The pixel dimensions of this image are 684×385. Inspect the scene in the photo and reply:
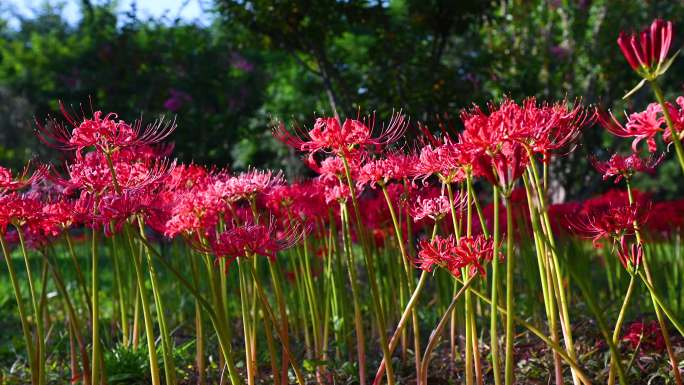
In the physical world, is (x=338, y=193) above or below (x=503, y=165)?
above

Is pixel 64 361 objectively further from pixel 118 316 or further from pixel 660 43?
pixel 660 43

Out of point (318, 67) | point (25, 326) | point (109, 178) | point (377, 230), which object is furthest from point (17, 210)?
point (318, 67)

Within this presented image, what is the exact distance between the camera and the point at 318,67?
311 inches

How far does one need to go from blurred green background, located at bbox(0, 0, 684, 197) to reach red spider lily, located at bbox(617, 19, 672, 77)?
10.1 feet

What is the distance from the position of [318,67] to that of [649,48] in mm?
6585

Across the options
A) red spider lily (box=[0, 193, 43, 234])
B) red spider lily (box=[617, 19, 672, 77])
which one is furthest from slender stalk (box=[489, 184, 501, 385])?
red spider lily (box=[0, 193, 43, 234])

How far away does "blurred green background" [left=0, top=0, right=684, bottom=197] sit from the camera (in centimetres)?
686

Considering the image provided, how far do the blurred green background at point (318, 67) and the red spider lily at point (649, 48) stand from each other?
307cm

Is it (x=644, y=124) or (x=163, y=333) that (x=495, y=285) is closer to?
(x=644, y=124)

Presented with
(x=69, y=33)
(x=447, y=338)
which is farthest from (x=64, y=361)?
(x=69, y=33)

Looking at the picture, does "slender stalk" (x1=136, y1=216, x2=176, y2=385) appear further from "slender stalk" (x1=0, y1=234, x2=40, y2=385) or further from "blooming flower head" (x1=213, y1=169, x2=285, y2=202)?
"slender stalk" (x1=0, y1=234, x2=40, y2=385)

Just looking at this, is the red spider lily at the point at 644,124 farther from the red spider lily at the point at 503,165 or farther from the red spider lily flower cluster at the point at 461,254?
the red spider lily flower cluster at the point at 461,254

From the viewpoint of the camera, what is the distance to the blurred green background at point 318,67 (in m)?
6.86

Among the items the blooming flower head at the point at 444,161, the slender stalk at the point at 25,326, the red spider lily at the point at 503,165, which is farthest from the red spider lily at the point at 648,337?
the slender stalk at the point at 25,326
